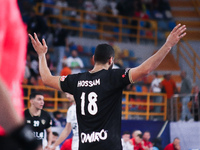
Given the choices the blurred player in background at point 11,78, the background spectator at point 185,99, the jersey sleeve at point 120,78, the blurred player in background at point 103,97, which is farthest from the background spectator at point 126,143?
the blurred player in background at point 11,78

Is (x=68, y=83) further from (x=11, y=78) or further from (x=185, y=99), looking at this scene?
(x=185, y=99)

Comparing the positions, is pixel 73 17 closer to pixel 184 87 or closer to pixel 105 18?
pixel 105 18

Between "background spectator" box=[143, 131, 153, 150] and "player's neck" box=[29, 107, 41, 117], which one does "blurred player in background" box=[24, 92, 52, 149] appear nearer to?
"player's neck" box=[29, 107, 41, 117]

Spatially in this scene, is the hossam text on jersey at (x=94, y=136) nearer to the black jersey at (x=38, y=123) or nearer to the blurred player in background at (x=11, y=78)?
the blurred player in background at (x=11, y=78)

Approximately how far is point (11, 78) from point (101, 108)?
270 centimetres

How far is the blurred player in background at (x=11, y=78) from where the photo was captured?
1.53m

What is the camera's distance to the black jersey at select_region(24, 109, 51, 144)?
9219 millimetres

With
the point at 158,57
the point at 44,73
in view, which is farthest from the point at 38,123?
the point at 158,57

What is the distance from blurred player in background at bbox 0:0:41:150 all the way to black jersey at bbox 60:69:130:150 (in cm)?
255

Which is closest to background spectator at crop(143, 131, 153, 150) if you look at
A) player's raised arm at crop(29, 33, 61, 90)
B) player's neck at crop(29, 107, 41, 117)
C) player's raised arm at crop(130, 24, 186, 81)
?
player's neck at crop(29, 107, 41, 117)

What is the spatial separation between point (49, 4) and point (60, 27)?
258 cm

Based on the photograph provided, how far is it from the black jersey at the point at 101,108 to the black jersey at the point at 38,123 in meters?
4.80

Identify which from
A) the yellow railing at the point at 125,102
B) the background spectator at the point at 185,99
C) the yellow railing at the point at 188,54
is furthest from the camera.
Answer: the yellow railing at the point at 188,54

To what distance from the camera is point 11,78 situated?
5.73 feet
